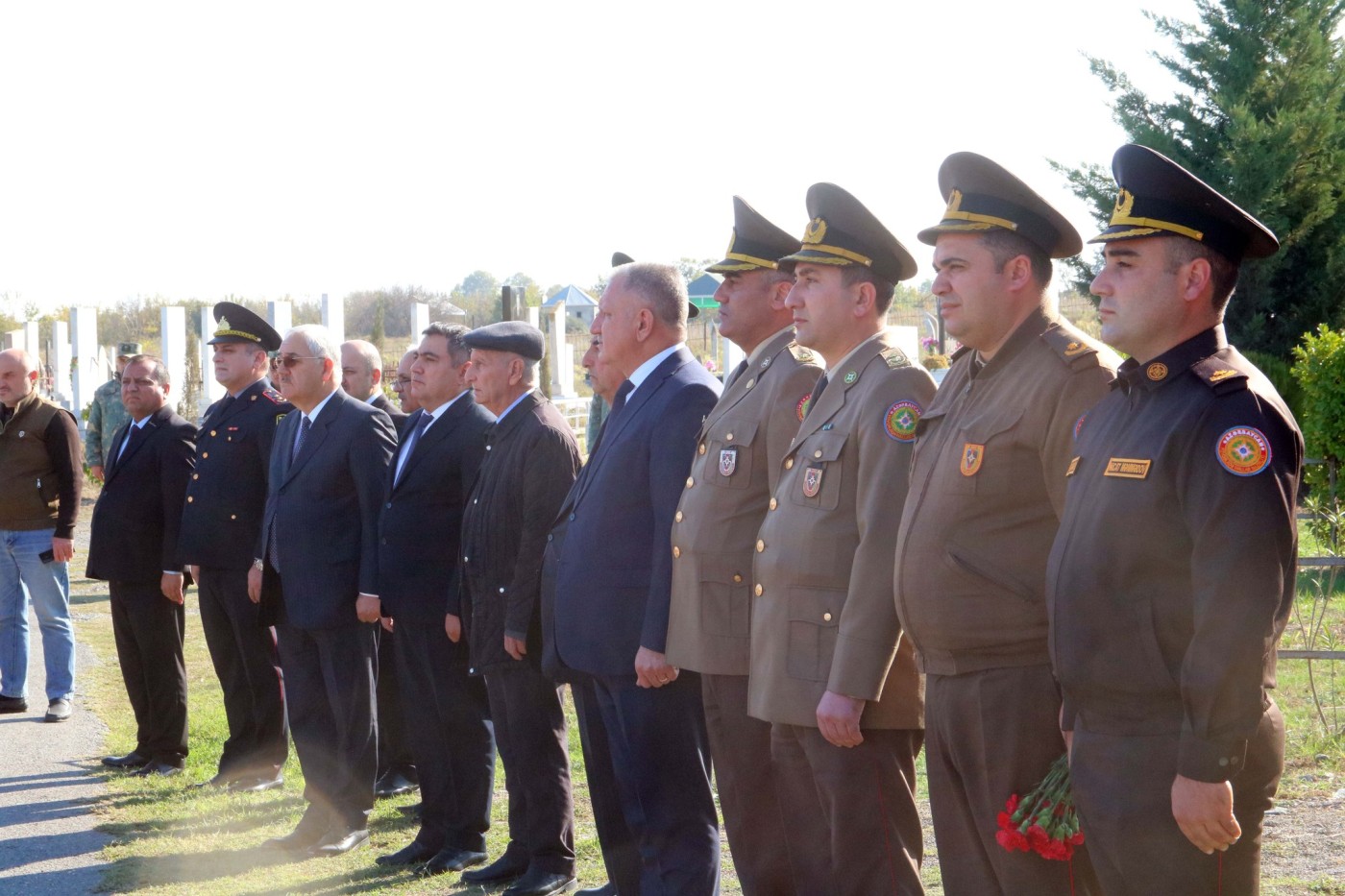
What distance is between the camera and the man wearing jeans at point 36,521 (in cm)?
913

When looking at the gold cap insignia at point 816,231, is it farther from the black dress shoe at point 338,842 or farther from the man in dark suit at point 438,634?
the black dress shoe at point 338,842

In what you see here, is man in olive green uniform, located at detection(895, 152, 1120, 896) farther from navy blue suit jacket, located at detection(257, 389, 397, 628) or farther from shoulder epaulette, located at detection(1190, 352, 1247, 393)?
navy blue suit jacket, located at detection(257, 389, 397, 628)

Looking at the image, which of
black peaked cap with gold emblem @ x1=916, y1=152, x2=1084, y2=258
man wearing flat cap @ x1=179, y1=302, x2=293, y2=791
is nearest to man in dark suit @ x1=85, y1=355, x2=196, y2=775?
man wearing flat cap @ x1=179, y1=302, x2=293, y2=791

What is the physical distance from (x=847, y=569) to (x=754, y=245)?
1.36 meters

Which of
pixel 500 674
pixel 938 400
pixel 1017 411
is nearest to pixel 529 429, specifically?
pixel 500 674

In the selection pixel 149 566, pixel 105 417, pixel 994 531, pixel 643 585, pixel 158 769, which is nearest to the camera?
pixel 994 531

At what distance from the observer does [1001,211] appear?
11.6 feet

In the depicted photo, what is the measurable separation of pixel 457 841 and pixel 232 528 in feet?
7.69

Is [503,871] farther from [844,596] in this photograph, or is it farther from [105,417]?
[105,417]

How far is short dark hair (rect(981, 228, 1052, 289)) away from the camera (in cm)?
354

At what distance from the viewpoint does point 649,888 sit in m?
4.69

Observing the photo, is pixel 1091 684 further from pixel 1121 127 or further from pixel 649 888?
pixel 1121 127

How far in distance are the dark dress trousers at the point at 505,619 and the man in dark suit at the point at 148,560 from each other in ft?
9.75

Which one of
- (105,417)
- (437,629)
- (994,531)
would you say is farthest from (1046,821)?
(105,417)
